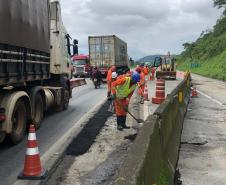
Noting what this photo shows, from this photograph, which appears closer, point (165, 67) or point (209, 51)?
point (165, 67)

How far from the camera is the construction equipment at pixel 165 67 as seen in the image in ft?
152

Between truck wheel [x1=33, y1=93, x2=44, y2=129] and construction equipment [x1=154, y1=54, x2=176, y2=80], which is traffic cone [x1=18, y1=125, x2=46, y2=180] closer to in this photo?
truck wheel [x1=33, y1=93, x2=44, y2=129]

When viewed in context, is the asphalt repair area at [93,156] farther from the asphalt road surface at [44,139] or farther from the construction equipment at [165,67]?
the construction equipment at [165,67]

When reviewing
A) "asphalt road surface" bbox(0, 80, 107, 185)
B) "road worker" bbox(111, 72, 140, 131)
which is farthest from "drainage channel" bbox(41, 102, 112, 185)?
"road worker" bbox(111, 72, 140, 131)

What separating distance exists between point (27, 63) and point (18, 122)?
59.8 inches

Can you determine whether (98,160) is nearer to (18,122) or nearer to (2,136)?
(2,136)

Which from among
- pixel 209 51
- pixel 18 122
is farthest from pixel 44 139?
pixel 209 51

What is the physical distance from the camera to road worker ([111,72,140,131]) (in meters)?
11.9

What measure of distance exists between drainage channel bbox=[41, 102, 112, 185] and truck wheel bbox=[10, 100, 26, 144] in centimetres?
107

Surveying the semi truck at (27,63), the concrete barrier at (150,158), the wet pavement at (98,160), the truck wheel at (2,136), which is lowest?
the wet pavement at (98,160)

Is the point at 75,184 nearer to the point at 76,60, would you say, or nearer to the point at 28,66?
the point at 28,66

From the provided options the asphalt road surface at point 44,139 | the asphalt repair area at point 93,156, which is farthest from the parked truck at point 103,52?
the asphalt repair area at point 93,156

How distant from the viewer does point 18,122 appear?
10328 millimetres

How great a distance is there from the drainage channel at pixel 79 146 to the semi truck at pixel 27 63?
1152mm
